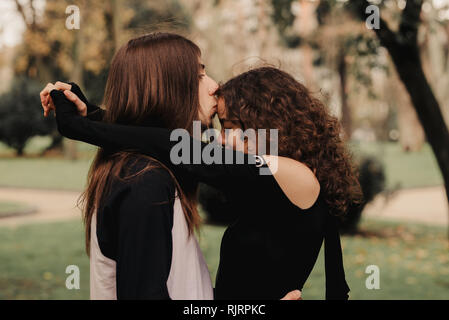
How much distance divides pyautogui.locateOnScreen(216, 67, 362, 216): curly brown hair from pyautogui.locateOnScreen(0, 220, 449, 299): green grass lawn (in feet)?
9.48

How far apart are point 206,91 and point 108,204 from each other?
54cm

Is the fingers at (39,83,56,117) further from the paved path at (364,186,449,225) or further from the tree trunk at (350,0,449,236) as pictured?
the paved path at (364,186,449,225)

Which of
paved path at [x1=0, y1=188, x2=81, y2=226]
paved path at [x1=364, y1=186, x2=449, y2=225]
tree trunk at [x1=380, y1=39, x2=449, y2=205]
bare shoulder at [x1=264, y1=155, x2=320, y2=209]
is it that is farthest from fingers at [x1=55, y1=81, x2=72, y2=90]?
paved path at [x1=364, y1=186, x2=449, y2=225]

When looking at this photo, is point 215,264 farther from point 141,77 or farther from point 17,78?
point 17,78

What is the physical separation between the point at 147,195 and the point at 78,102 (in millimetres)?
523

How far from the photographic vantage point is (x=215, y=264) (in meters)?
7.55

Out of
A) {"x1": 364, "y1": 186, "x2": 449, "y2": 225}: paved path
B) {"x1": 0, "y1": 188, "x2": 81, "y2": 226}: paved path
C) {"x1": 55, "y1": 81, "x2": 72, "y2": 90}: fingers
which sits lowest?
{"x1": 364, "y1": 186, "x2": 449, "y2": 225}: paved path

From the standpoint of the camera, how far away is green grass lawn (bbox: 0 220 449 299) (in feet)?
20.6

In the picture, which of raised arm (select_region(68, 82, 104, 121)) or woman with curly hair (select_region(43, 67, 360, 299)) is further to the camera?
raised arm (select_region(68, 82, 104, 121))

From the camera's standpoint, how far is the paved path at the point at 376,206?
12335mm

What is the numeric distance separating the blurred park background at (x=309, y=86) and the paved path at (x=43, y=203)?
4cm

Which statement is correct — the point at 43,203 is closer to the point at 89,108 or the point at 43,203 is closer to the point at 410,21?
the point at 410,21

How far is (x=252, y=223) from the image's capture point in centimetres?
190
